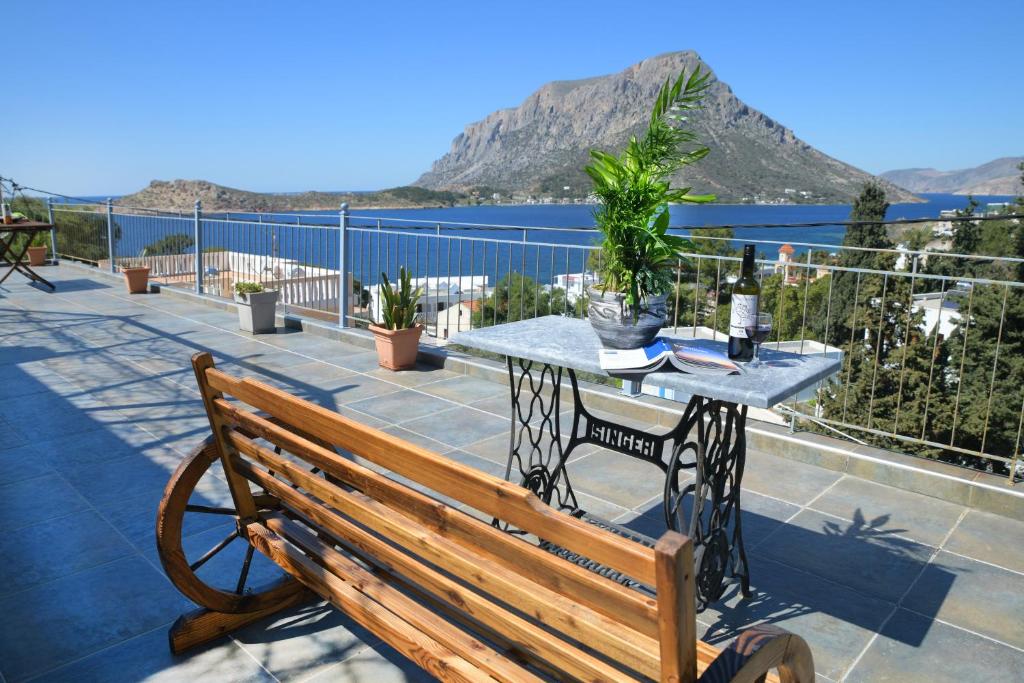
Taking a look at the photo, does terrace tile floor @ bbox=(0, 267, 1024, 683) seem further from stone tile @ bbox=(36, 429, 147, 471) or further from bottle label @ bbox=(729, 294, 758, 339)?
bottle label @ bbox=(729, 294, 758, 339)

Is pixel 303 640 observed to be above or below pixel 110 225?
below

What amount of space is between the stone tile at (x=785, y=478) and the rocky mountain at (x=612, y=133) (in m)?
23.2

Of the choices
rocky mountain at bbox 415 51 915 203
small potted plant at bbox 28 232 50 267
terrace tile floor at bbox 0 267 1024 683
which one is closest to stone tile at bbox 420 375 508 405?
terrace tile floor at bbox 0 267 1024 683

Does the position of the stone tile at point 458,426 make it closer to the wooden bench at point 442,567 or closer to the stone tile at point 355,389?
the stone tile at point 355,389

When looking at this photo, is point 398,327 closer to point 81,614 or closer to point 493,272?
point 493,272

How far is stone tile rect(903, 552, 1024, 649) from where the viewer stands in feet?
7.47

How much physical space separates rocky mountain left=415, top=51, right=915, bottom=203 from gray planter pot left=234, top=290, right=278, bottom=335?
21424 millimetres

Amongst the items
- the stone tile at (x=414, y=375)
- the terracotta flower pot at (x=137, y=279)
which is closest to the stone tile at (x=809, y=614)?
the stone tile at (x=414, y=375)

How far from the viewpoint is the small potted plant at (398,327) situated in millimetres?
5477

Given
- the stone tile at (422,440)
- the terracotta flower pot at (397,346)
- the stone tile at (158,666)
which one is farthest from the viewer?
the terracotta flower pot at (397,346)

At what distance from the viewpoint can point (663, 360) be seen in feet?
6.69

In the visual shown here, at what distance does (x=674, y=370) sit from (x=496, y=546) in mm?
1048

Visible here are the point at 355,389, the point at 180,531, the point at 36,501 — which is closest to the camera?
the point at 180,531

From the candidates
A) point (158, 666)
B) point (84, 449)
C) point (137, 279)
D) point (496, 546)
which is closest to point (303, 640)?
point (158, 666)
